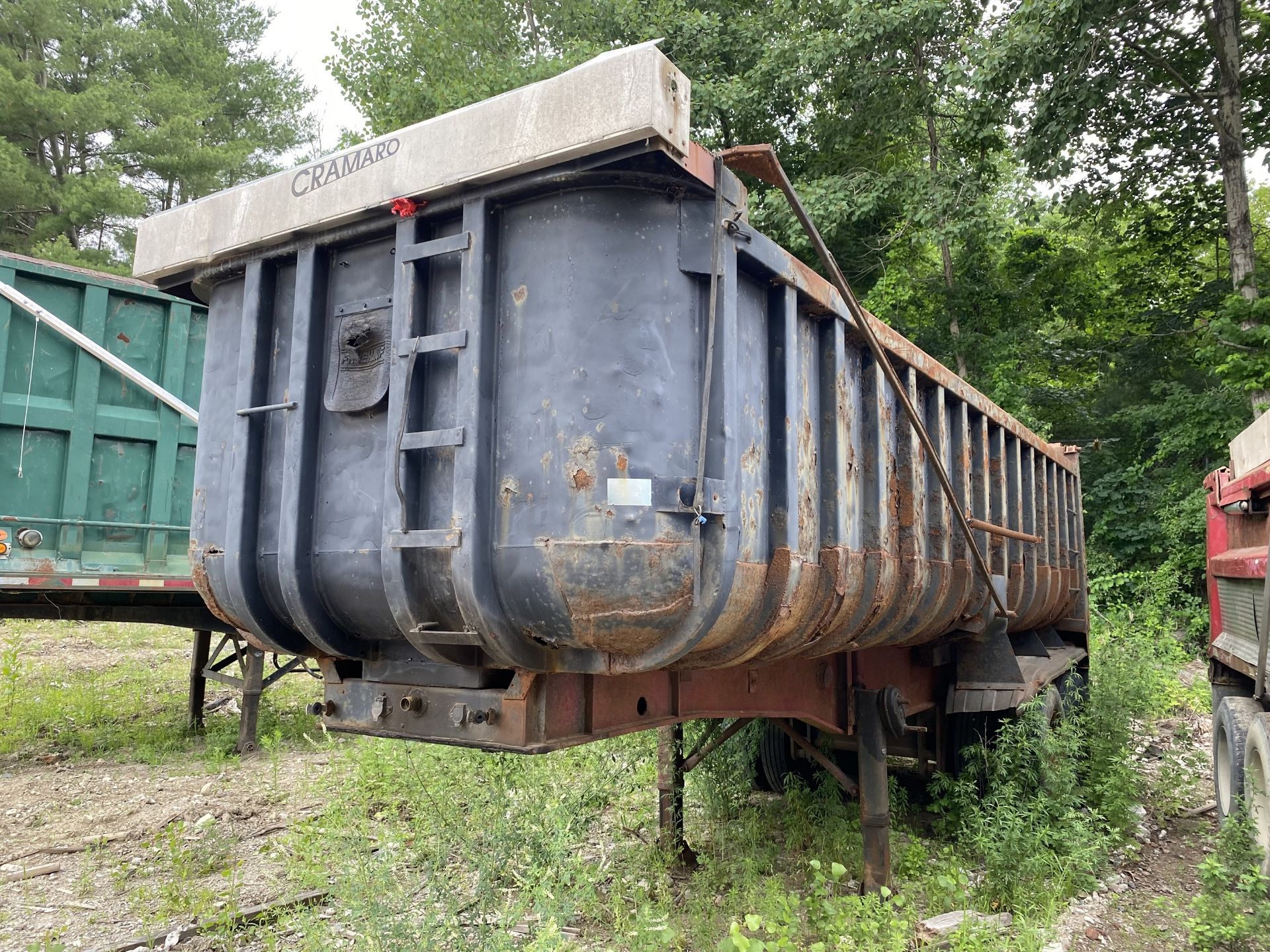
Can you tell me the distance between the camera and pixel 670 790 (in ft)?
16.4

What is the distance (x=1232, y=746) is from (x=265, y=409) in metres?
5.32

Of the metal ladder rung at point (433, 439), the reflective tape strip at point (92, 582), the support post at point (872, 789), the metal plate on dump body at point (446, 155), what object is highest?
the metal plate on dump body at point (446, 155)

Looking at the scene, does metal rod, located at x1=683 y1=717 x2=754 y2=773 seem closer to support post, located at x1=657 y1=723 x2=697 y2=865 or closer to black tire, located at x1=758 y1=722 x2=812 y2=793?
support post, located at x1=657 y1=723 x2=697 y2=865

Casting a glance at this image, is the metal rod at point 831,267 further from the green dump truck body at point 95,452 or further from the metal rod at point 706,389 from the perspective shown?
the green dump truck body at point 95,452

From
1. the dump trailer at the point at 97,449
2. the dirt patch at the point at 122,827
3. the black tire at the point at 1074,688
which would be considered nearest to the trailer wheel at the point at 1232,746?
the black tire at the point at 1074,688

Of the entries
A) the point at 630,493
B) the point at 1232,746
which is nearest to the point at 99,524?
the point at 630,493

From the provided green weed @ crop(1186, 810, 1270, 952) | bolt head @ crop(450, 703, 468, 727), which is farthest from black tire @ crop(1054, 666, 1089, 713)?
bolt head @ crop(450, 703, 468, 727)

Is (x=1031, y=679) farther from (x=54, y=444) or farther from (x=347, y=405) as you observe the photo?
(x=54, y=444)

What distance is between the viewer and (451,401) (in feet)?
8.84

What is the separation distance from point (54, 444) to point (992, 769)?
22.5 feet

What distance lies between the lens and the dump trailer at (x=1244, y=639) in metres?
4.74

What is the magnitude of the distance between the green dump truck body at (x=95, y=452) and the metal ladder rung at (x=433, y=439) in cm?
499

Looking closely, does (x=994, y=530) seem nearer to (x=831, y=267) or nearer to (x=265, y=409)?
(x=831, y=267)

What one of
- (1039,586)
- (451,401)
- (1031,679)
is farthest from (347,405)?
(1039,586)
